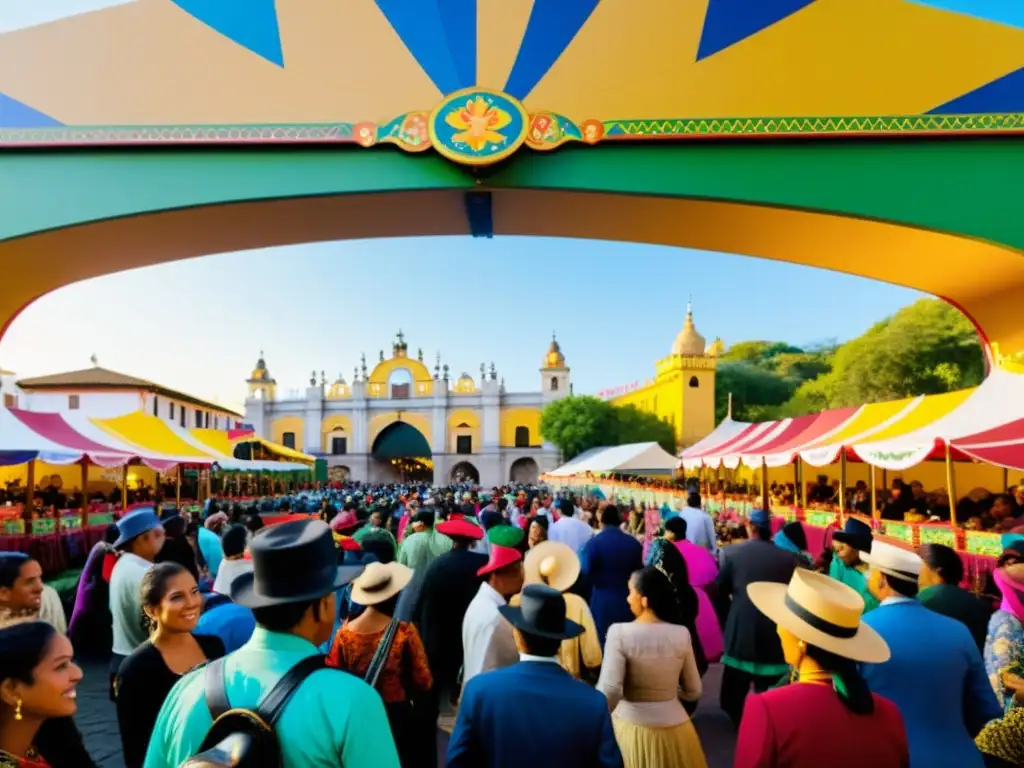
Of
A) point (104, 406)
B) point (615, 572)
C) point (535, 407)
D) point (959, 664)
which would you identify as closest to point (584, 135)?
point (615, 572)

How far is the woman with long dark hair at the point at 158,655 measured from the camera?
2.76 meters

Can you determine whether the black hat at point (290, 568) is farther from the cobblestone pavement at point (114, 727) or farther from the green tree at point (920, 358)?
the green tree at point (920, 358)

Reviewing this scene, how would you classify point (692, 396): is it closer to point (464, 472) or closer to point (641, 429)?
point (641, 429)

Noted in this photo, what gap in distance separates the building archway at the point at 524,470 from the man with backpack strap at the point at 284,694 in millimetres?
61499

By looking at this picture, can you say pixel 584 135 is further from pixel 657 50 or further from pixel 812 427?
pixel 812 427

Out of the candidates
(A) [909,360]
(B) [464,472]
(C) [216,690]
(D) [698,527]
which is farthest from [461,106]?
(B) [464,472]

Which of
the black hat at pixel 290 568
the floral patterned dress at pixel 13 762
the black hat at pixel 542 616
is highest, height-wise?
the black hat at pixel 290 568

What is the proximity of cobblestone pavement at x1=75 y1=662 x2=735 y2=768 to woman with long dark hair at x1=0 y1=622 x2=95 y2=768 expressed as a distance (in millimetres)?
2765

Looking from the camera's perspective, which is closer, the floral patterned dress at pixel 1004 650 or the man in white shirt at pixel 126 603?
the floral patterned dress at pixel 1004 650

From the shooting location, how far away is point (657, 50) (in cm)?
632

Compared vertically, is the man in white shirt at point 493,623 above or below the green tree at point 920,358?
below

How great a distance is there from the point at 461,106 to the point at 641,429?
139 ft

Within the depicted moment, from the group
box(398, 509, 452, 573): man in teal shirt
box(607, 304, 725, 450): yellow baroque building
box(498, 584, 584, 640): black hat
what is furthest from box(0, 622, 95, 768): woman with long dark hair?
box(607, 304, 725, 450): yellow baroque building

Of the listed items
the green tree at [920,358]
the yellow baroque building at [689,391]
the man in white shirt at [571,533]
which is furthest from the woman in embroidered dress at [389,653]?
the yellow baroque building at [689,391]
